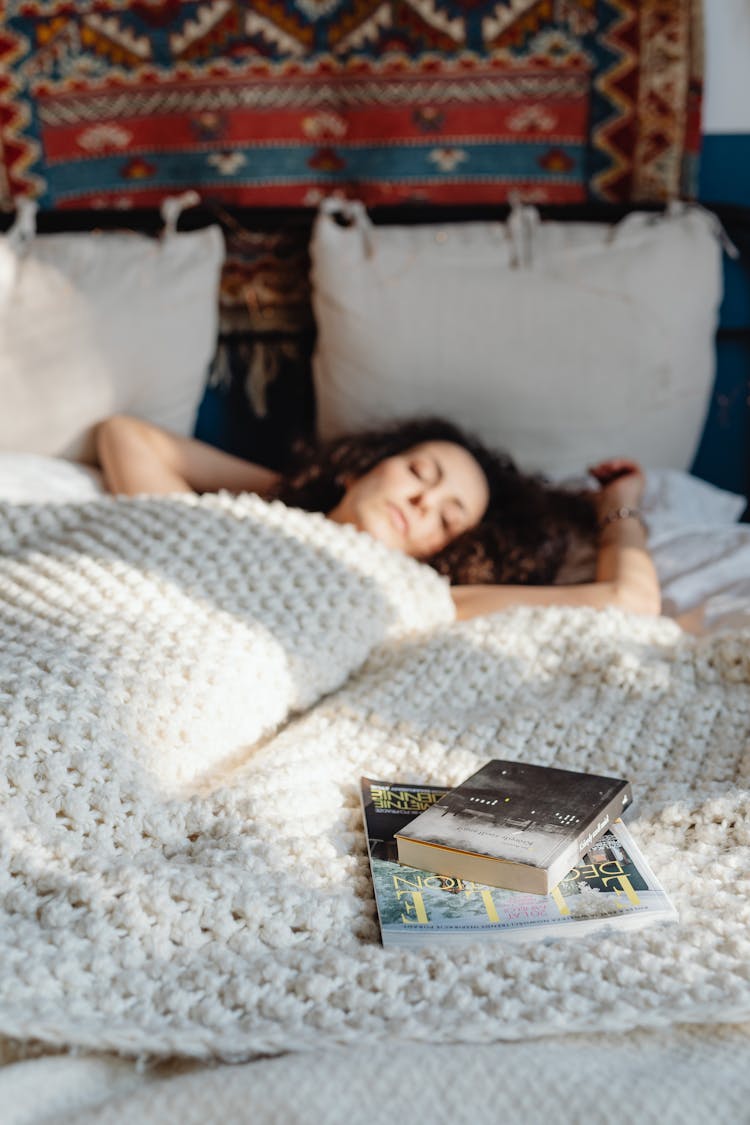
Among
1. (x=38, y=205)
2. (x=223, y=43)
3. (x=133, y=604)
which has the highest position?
(x=223, y=43)

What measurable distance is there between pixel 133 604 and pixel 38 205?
1149 millimetres

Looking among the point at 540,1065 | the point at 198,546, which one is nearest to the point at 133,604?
A: the point at 198,546

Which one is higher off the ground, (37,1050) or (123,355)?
(123,355)

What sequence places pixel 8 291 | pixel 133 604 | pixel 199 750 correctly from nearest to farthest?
pixel 199 750 → pixel 133 604 → pixel 8 291

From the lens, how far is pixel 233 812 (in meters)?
0.94

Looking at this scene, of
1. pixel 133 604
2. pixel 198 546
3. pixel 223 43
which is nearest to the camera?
pixel 133 604

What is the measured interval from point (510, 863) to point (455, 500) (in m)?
0.86

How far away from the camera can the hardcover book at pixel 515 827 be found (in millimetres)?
860

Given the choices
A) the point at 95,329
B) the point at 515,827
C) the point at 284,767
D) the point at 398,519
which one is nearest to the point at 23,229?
the point at 95,329

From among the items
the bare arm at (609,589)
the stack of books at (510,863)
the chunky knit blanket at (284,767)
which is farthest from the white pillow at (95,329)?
the stack of books at (510,863)

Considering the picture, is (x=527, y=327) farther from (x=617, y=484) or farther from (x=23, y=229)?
(x=23, y=229)

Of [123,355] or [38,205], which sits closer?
[123,355]

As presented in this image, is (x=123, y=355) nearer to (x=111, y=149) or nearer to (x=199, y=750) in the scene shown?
(x=111, y=149)

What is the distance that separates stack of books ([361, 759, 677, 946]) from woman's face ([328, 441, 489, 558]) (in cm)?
66
